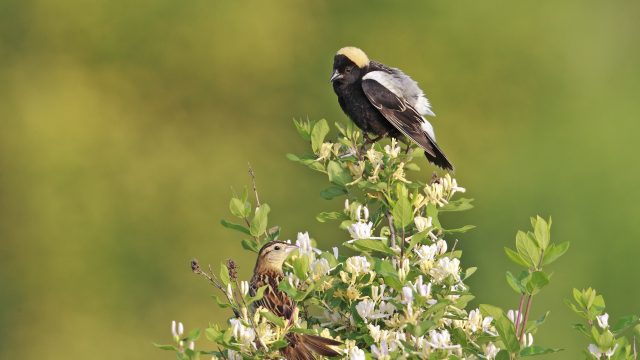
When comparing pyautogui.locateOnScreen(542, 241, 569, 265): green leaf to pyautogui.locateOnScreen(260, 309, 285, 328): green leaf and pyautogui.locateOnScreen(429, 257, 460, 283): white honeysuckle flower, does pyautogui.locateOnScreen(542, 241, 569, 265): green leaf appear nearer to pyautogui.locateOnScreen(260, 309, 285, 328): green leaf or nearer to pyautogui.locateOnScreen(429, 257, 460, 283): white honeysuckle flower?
pyautogui.locateOnScreen(429, 257, 460, 283): white honeysuckle flower

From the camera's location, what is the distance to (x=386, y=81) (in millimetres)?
5707

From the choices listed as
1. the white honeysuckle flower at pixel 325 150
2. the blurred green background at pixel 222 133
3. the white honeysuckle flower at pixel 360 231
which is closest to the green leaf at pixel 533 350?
the white honeysuckle flower at pixel 360 231

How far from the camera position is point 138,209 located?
31.7ft

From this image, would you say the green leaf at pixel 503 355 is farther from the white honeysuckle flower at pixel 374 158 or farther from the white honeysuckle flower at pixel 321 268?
the white honeysuckle flower at pixel 374 158

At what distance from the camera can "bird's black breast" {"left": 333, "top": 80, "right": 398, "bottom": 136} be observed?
5590 mm

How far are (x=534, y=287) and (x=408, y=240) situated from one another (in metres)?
0.49

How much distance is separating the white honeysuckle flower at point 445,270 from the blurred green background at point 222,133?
567 cm

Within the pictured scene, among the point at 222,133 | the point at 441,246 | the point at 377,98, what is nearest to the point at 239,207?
the point at 441,246

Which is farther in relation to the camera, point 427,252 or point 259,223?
point 259,223

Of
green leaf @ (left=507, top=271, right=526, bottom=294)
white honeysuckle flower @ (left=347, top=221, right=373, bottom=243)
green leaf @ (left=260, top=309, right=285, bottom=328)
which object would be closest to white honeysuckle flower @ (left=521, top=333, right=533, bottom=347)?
green leaf @ (left=507, top=271, right=526, bottom=294)

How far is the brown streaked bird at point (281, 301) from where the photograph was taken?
10.3 feet

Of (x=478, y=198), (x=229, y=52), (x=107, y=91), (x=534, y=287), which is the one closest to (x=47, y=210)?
(x=107, y=91)

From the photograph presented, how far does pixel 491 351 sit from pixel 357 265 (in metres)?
0.40

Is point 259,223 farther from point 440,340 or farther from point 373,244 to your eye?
point 440,340
